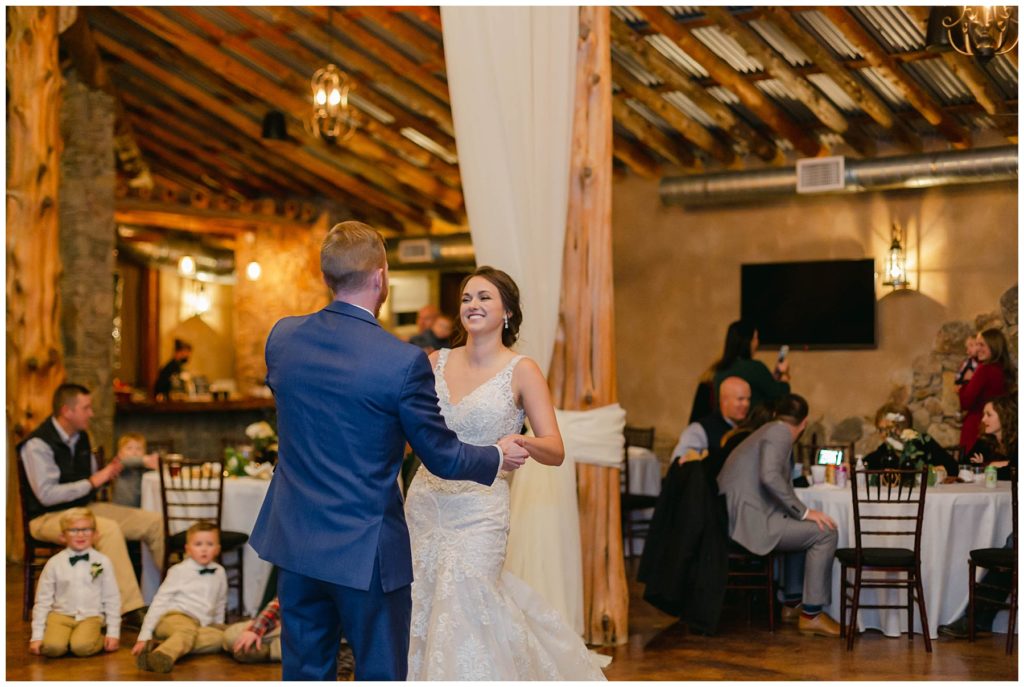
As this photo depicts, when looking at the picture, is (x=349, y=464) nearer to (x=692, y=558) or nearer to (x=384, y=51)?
(x=692, y=558)

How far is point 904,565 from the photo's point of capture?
18.2ft

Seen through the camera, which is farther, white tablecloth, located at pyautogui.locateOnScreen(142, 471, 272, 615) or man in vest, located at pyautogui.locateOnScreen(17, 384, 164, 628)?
white tablecloth, located at pyautogui.locateOnScreen(142, 471, 272, 615)

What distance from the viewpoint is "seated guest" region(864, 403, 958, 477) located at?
637 centimetres

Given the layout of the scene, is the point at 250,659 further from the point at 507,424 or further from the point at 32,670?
the point at 507,424

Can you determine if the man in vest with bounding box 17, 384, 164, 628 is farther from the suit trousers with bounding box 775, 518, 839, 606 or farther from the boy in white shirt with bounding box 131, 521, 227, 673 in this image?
the suit trousers with bounding box 775, 518, 839, 606

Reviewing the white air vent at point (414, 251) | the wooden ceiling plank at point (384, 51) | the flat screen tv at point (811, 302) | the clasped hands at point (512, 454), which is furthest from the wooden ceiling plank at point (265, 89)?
the clasped hands at point (512, 454)

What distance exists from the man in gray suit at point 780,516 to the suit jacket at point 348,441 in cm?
327

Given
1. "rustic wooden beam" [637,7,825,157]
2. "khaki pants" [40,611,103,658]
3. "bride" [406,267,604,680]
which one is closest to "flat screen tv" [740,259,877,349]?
"rustic wooden beam" [637,7,825,157]

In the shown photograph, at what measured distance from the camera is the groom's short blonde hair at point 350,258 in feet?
9.30

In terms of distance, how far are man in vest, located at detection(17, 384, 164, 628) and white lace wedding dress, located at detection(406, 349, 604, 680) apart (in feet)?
8.91

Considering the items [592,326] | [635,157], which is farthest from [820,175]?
[592,326]

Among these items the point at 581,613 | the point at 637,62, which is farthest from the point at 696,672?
the point at 637,62

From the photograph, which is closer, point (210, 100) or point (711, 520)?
point (711, 520)

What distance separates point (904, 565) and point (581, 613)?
5.24 feet
